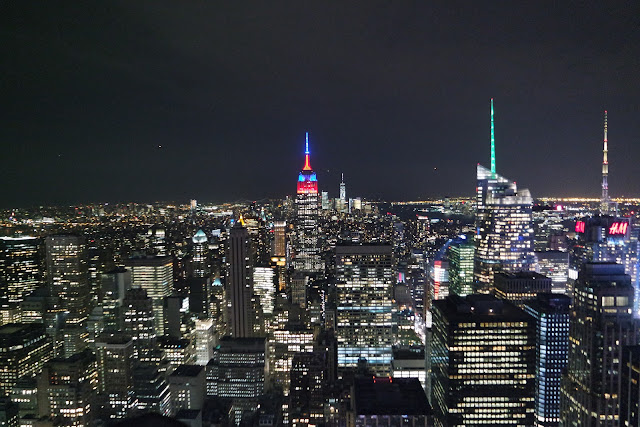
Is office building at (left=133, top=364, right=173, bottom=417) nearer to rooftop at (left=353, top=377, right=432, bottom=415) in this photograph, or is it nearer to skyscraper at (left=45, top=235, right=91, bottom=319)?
skyscraper at (left=45, top=235, right=91, bottom=319)

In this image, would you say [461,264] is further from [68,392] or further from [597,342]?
[68,392]

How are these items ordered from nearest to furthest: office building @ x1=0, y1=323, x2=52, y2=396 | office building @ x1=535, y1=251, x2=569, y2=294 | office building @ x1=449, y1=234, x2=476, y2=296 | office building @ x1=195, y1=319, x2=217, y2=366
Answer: office building @ x1=0, y1=323, x2=52, y2=396
office building @ x1=195, y1=319, x2=217, y2=366
office building @ x1=535, y1=251, x2=569, y2=294
office building @ x1=449, y1=234, x2=476, y2=296

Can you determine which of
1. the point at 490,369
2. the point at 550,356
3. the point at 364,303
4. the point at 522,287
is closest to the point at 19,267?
the point at 490,369

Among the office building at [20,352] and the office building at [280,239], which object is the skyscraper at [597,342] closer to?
the office building at [20,352]

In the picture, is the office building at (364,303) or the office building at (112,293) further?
the office building at (364,303)

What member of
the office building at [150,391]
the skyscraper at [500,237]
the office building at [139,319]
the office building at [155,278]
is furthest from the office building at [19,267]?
the skyscraper at [500,237]

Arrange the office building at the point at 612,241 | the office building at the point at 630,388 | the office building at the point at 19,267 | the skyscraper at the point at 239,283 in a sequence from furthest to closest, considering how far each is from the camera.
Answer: the skyscraper at the point at 239,283 → the office building at the point at 612,241 → the office building at the point at 19,267 → the office building at the point at 630,388

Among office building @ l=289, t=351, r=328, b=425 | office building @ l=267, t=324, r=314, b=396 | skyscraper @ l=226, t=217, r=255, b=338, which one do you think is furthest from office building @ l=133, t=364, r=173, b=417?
skyscraper @ l=226, t=217, r=255, b=338

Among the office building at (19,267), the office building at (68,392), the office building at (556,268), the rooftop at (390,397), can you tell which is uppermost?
the office building at (19,267)
